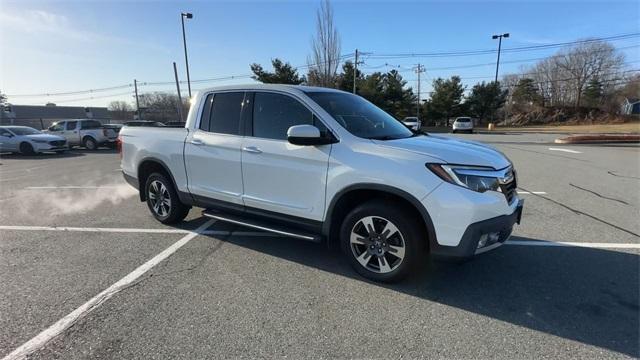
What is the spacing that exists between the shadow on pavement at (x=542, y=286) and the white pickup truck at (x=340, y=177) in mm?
441

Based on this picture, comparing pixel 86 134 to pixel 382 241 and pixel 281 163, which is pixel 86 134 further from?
pixel 382 241

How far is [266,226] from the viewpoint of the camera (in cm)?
432

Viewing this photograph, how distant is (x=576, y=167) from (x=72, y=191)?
522 inches

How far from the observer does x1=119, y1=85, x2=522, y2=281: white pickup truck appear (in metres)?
3.36

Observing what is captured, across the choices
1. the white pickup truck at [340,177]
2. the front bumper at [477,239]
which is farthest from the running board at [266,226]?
the front bumper at [477,239]

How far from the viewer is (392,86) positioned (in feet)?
172

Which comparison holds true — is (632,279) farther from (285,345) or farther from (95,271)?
(95,271)

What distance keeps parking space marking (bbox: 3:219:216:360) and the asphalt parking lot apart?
3 centimetres

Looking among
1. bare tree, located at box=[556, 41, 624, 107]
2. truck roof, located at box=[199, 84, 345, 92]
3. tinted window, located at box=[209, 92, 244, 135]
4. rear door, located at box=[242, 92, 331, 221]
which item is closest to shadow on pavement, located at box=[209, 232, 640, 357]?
rear door, located at box=[242, 92, 331, 221]

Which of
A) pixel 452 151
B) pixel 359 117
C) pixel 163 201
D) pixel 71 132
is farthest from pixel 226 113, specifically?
pixel 71 132

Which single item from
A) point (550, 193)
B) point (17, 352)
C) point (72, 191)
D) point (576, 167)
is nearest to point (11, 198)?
point (72, 191)

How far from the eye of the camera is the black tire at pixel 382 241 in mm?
3527

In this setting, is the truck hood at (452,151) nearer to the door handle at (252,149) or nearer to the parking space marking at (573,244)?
the door handle at (252,149)

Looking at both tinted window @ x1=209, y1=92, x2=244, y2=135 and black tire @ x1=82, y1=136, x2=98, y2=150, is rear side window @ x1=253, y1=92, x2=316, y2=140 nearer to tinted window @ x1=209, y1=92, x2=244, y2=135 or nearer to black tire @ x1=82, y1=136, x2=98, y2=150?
tinted window @ x1=209, y1=92, x2=244, y2=135
